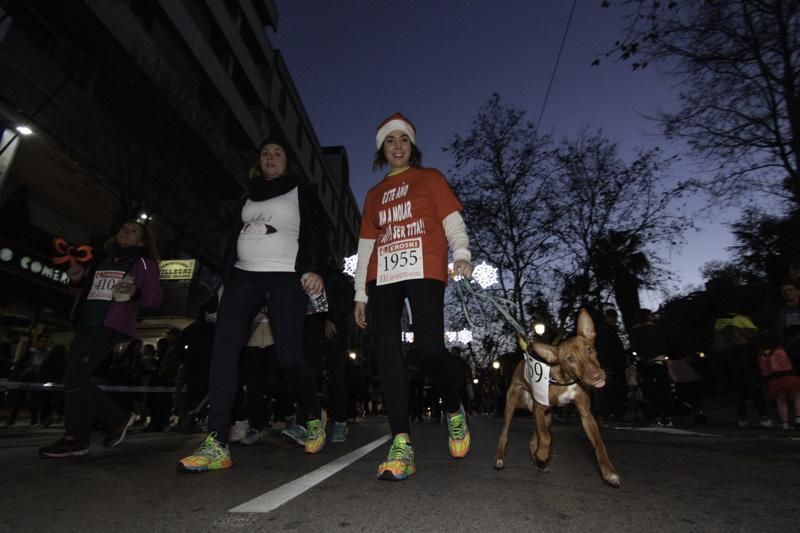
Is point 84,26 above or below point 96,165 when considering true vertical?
above

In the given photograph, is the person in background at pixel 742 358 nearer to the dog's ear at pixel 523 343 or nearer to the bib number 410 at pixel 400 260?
the dog's ear at pixel 523 343

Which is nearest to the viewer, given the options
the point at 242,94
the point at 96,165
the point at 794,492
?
the point at 794,492

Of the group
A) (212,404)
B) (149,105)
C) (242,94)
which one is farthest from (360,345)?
(212,404)

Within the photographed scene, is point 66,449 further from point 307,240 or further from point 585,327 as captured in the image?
point 585,327

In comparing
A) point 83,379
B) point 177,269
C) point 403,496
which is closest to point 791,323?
point 403,496

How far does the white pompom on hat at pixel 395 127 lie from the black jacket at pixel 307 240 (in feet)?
2.30

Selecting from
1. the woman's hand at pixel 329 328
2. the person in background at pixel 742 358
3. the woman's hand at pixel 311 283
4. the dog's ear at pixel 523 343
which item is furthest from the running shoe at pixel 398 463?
the person in background at pixel 742 358

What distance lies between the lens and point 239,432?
5582 mm

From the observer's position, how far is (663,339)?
9.60 meters

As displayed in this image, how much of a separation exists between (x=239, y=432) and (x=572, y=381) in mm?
4140

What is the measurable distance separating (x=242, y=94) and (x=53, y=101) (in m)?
16.3

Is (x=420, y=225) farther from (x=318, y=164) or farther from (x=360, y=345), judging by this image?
(x=360, y=345)

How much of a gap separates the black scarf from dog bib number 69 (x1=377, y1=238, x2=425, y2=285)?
109 centimetres

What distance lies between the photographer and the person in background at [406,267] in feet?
10.5
